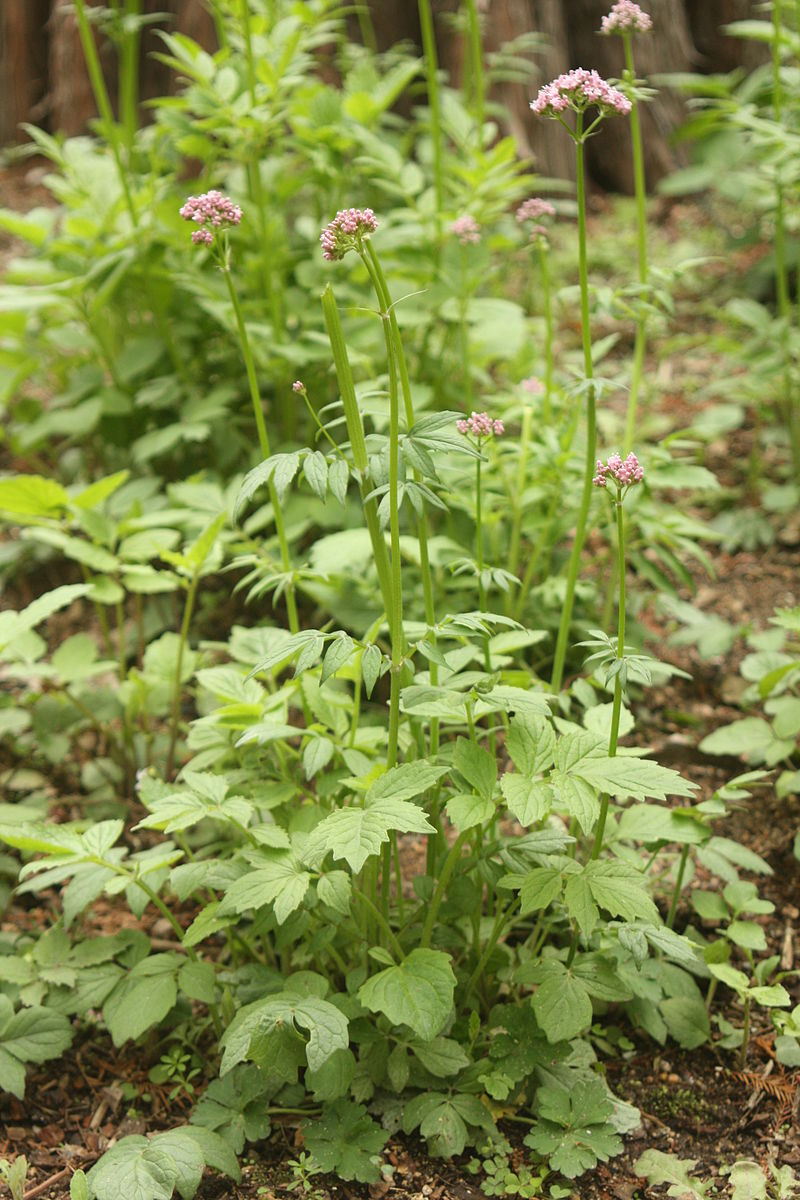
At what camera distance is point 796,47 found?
3.00 meters

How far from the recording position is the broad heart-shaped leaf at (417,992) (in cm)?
162

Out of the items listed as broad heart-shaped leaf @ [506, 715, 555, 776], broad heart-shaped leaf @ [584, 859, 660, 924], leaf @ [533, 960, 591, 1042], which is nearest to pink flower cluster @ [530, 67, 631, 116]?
broad heart-shaped leaf @ [506, 715, 555, 776]

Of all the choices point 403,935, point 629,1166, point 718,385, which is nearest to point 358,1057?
point 403,935

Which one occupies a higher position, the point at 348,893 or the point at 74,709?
the point at 348,893

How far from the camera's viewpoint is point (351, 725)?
6.67 ft

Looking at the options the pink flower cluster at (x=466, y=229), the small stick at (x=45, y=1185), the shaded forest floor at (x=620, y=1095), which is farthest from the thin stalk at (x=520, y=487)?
the small stick at (x=45, y=1185)

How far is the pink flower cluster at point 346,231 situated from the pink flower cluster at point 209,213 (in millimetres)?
279

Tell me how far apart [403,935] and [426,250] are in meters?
2.02

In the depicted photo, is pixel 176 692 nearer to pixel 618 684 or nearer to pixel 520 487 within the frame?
pixel 520 487

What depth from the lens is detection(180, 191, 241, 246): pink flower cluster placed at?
1713 mm

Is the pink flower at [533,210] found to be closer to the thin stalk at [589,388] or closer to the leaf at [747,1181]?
the thin stalk at [589,388]

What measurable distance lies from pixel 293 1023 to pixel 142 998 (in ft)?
1.13

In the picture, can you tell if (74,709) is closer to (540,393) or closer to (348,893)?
(348,893)

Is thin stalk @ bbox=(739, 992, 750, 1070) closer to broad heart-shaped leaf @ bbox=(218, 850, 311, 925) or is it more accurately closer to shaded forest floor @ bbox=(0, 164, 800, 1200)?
shaded forest floor @ bbox=(0, 164, 800, 1200)
